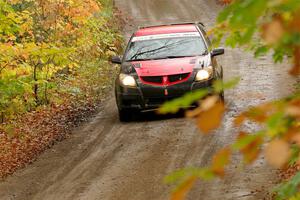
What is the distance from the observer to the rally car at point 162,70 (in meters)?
11.4

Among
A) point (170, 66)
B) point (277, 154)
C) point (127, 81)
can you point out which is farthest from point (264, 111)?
point (127, 81)

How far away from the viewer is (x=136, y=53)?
12375 mm

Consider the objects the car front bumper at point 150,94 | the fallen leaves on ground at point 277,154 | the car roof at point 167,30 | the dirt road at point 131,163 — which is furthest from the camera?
the car roof at point 167,30

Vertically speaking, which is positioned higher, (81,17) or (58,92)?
(81,17)

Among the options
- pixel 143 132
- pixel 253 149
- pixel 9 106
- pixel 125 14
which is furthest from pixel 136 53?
pixel 125 14

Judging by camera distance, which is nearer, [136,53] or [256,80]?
[136,53]

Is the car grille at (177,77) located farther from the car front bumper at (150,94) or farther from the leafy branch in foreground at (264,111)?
the leafy branch in foreground at (264,111)

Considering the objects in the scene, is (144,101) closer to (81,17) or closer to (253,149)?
(81,17)

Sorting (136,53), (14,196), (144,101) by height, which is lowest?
(14,196)

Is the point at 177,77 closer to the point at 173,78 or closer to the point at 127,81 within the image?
the point at 173,78

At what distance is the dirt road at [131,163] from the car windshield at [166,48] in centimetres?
126

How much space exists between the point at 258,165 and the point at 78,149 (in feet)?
11.3

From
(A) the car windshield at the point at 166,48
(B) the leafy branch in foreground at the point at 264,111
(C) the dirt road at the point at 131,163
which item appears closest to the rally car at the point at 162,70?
(A) the car windshield at the point at 166,48

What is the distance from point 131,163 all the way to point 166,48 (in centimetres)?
378
